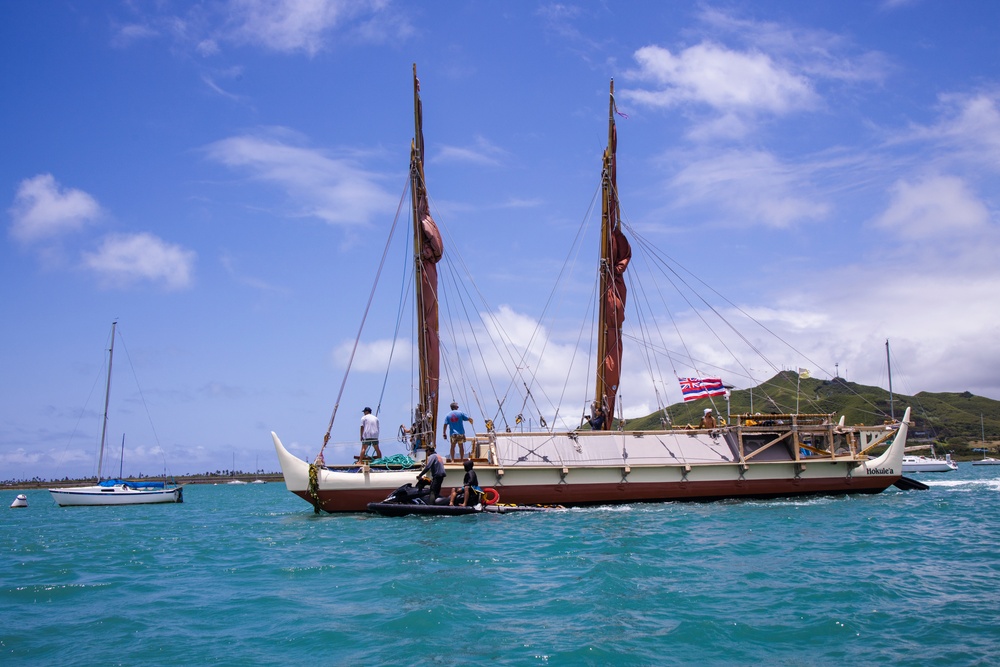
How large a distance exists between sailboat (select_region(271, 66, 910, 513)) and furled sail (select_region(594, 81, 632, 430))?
0.06m

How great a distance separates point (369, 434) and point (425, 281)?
7722 mm

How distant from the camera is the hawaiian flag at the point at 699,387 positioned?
114ft

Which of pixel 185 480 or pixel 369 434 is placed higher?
pixel 369 434

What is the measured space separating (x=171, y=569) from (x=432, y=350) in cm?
1742

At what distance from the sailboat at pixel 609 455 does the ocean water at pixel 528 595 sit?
4565mm

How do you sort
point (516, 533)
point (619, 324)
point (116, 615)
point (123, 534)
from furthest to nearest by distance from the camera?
1. point (619, 324)
2. point (123, 534)
3. point (516, 533)
4. point (116, 615)

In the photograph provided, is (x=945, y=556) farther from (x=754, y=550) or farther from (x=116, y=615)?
(x=116, y=615)

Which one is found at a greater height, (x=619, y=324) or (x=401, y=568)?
(x=619, y=324)

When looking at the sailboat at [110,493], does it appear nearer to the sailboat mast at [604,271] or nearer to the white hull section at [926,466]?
the sailboat mast at [604,271]

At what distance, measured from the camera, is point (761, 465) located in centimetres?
3312

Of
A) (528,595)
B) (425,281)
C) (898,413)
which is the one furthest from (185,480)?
(898,413)

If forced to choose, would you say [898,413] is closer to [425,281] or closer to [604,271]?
[604,271]

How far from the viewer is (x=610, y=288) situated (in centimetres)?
3856

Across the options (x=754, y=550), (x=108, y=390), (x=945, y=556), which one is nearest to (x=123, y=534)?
(x=754, y=550)
